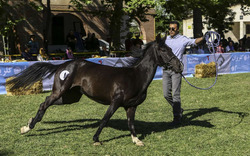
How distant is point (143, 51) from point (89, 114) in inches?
128

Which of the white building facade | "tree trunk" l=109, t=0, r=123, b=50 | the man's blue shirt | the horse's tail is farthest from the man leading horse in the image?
the white building facade

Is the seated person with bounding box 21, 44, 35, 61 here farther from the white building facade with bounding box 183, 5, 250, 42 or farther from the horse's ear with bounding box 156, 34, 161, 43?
the white building facade with bounding box 183, 5, 250, 42

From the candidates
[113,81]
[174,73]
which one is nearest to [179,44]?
[174,73]

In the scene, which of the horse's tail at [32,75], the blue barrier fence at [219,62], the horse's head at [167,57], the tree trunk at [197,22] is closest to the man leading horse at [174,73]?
the horse's head at [167,57]

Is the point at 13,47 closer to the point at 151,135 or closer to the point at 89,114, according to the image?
the point at 89,114

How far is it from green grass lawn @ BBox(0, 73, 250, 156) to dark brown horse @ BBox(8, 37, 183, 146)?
1.25ft

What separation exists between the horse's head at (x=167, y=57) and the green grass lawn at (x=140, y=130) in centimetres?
144

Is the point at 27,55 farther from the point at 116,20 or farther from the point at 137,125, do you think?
the point at 137,125

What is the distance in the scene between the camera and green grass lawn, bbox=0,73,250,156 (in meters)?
5.94

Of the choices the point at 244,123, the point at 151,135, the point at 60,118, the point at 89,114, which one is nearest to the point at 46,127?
the point at 60,118

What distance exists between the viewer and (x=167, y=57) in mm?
6316

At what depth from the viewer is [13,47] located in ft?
82.3

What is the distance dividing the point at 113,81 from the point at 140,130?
1599 mm

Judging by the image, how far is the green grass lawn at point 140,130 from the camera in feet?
19.5
